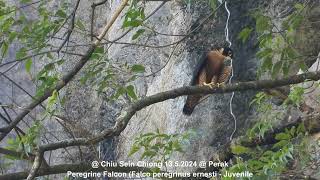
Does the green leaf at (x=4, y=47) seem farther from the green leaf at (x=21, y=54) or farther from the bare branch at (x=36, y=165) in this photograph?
the bare branch at (x=36, y=165)

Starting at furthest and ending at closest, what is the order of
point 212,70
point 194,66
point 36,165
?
1. point 194,66
2. point 212,70
3. point 36,165

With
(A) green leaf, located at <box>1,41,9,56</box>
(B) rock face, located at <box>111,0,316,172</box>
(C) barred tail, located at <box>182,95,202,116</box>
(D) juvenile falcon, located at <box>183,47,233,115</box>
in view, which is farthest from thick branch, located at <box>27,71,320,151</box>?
(B) rock face, located at <box>111,0,316,172</box>

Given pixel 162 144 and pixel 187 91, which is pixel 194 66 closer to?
pixel 162 144

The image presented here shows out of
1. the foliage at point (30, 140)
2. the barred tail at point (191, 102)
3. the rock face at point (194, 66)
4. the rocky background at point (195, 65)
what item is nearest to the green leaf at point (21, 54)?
the foliage at point (30, 140)

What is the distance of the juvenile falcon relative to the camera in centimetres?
498

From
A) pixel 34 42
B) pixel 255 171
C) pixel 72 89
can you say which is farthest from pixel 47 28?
pixel 72 89

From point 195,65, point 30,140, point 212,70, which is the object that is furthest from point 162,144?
point 195,65

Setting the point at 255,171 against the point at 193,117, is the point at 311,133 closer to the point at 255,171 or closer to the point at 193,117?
the point at 255,171

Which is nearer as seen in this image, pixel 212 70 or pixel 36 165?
pixel 36 165

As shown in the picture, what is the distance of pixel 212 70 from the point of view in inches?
198

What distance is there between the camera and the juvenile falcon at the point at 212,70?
196 inches

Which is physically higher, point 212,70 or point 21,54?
point 212,70

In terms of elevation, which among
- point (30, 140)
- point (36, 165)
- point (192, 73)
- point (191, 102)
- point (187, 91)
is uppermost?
point (192, 73)

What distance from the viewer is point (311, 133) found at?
4137 mm
